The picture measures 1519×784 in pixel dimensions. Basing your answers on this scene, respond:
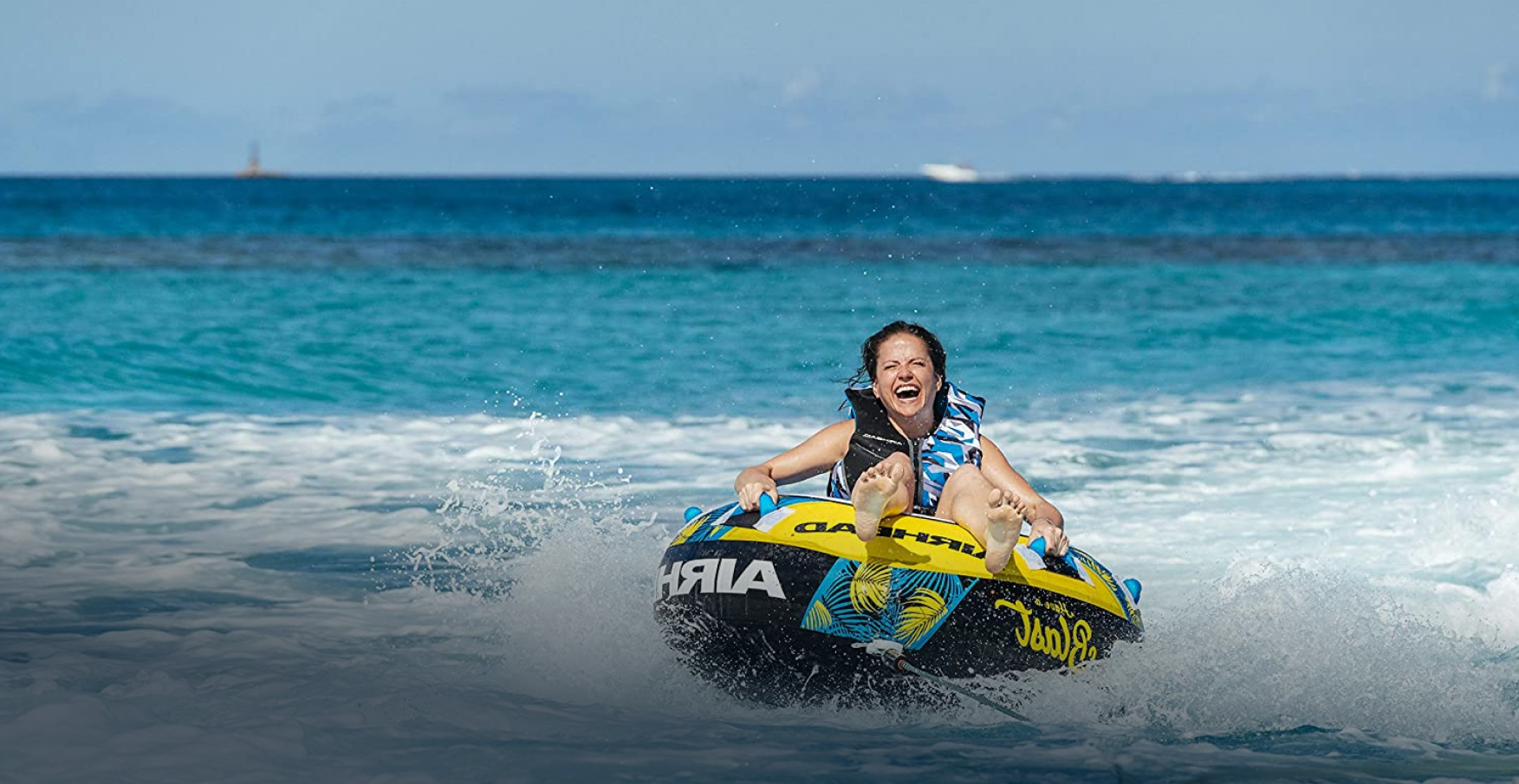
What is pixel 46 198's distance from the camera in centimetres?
5991

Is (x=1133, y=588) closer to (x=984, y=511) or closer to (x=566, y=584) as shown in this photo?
(x=984, y=511)

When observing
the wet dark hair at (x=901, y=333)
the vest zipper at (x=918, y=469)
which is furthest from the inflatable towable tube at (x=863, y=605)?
the wet dark hair at (x=901, y=333)

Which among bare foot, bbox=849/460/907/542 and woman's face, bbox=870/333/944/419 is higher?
woman's face, bbox=870/333/944/419

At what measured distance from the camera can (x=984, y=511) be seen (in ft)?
16.2

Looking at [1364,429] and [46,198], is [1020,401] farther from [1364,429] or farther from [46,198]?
[46,198]

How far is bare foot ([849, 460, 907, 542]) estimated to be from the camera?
4.50 m

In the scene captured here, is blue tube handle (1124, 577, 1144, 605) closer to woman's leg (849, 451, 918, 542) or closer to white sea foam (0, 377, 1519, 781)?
white sea foam (0, 377, 1519, 781)

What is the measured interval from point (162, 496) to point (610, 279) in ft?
51.1

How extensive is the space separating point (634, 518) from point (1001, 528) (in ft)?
12.1

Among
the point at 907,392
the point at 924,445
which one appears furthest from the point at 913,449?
the point at 907,392

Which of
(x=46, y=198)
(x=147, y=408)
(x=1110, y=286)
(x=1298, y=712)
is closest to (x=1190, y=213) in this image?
(x=1110, y=286)

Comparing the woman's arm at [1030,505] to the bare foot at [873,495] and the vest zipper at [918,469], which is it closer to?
the vest zipper at [918,469]

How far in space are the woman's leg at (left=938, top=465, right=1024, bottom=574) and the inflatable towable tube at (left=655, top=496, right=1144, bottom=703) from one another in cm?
10

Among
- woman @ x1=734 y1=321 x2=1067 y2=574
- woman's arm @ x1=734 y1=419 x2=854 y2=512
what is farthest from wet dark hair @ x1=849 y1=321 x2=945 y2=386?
woman's arm @ x1=734 y1=419 x2=854 y2=512
